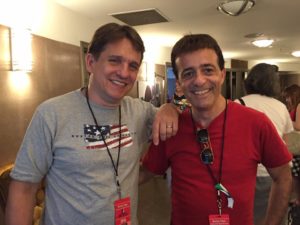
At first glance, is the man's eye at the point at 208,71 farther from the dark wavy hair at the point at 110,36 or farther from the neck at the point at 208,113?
the dark wavy hair at the point at 110,36

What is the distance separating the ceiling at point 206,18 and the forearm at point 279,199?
2.49m

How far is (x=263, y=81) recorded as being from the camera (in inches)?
87.8

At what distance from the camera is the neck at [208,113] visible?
134 cm

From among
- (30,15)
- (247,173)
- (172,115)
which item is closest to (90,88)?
(172,115)

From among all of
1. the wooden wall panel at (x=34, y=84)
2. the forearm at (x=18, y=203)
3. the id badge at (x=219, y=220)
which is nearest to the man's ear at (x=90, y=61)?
the forearm at (x=18, y=203)

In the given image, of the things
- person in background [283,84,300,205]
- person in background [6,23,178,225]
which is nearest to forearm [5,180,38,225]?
person in background [6,23,178,225]

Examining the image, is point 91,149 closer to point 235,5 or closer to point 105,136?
point 105,136

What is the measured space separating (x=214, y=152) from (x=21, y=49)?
2056mm

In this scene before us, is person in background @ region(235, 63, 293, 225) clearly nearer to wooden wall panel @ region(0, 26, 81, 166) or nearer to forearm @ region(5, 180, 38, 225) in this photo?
forearm @ region(5, 180, 38, 225)

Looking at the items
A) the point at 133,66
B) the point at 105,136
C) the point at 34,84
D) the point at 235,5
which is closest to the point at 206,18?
the point at 235,5

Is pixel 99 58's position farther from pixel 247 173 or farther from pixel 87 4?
pixel 87 4

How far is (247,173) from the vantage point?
1.25 m

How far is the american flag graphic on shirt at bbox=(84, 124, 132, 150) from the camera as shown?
119cm

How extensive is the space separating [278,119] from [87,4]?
234 cm
